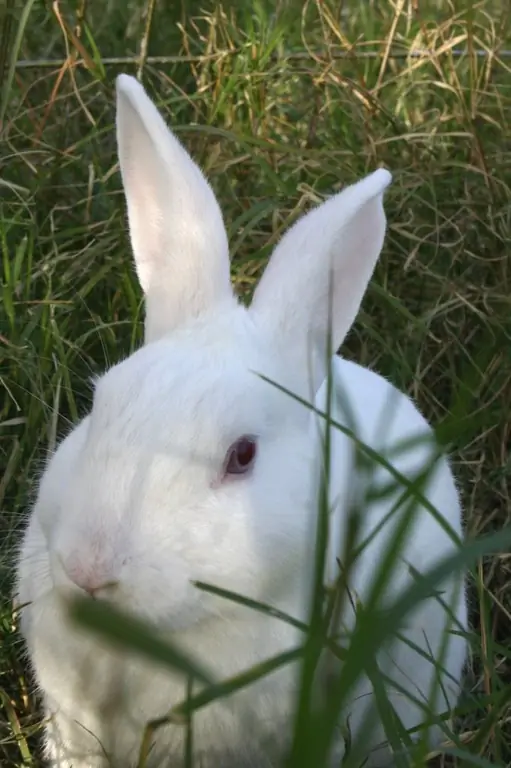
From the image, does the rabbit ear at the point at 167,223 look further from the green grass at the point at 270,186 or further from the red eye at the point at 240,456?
the green grass at the point at 270,186

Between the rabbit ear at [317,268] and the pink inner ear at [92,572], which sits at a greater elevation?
the rabbit ear at [317,268]

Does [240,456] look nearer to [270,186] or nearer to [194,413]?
[194,413]

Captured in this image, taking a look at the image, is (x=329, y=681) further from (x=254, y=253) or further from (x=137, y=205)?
(x=254, y=253)

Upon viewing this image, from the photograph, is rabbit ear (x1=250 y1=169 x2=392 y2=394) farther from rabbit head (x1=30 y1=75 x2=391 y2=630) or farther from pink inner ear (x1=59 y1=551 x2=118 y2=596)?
pink inner ear (x1=59 y1=551 x2=118 y2=596)

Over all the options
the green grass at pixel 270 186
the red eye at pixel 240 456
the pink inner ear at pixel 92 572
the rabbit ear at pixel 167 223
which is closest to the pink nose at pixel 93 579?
the pink inner ear at pixel 92 572

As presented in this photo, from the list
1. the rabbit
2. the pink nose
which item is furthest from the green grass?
the pink nose

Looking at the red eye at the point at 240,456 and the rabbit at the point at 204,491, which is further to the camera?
the red eye at the point at 240,456

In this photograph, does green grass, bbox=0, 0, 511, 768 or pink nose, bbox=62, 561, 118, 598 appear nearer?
pink nose, bbox=62, 561, 118, 598
